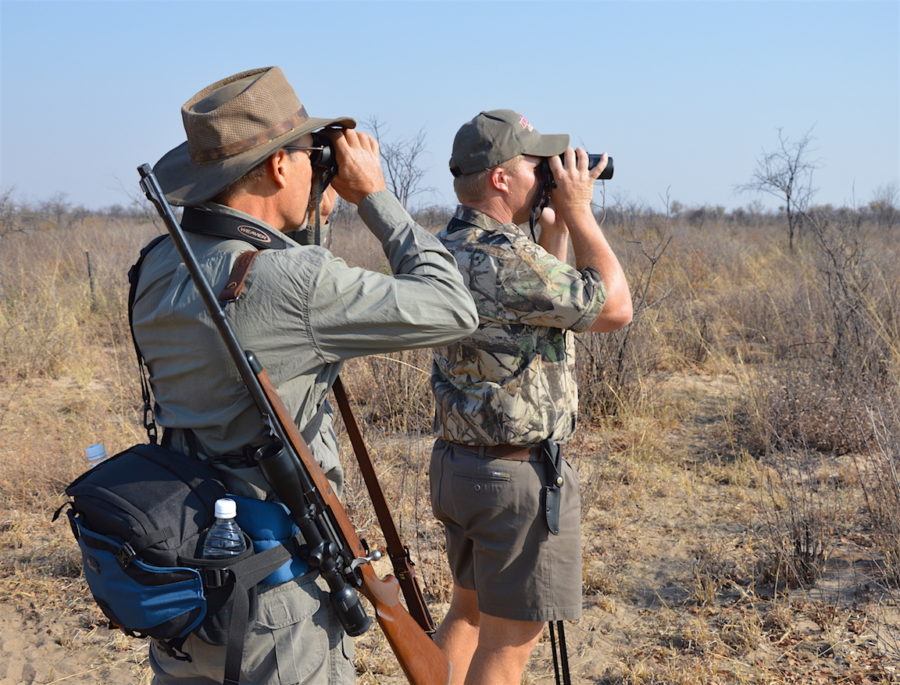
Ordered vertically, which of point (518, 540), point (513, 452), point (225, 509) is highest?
point (225, 509)

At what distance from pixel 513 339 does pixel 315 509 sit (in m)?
0.99

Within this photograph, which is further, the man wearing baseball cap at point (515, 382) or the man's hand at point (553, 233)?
the man's hand at point (553, 233)

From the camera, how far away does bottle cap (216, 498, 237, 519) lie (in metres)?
1.45

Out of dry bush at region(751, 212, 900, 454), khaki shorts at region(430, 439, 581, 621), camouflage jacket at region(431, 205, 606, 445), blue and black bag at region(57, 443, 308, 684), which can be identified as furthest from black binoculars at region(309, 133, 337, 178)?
dry bush at region(751, 212, 900, 454)

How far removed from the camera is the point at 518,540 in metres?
2.42

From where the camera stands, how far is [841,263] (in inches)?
264

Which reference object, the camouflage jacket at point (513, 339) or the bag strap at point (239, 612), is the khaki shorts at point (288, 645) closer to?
the bag strap at point (239, 612)

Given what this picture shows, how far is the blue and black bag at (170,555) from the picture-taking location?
4.79 feet

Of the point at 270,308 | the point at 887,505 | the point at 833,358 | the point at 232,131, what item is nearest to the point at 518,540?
the point at 270,308

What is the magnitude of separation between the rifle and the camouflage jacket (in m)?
0.77

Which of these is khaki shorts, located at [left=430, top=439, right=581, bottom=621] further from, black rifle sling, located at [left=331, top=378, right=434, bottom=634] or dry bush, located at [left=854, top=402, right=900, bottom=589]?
dry bush, located at [left=854, top=402, right=900, bottom=589]

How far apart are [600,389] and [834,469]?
1848 millimetres

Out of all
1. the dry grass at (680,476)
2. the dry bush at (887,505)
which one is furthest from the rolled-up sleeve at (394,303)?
the dry bush at (887,505)

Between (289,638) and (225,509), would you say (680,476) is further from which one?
(225,509)
